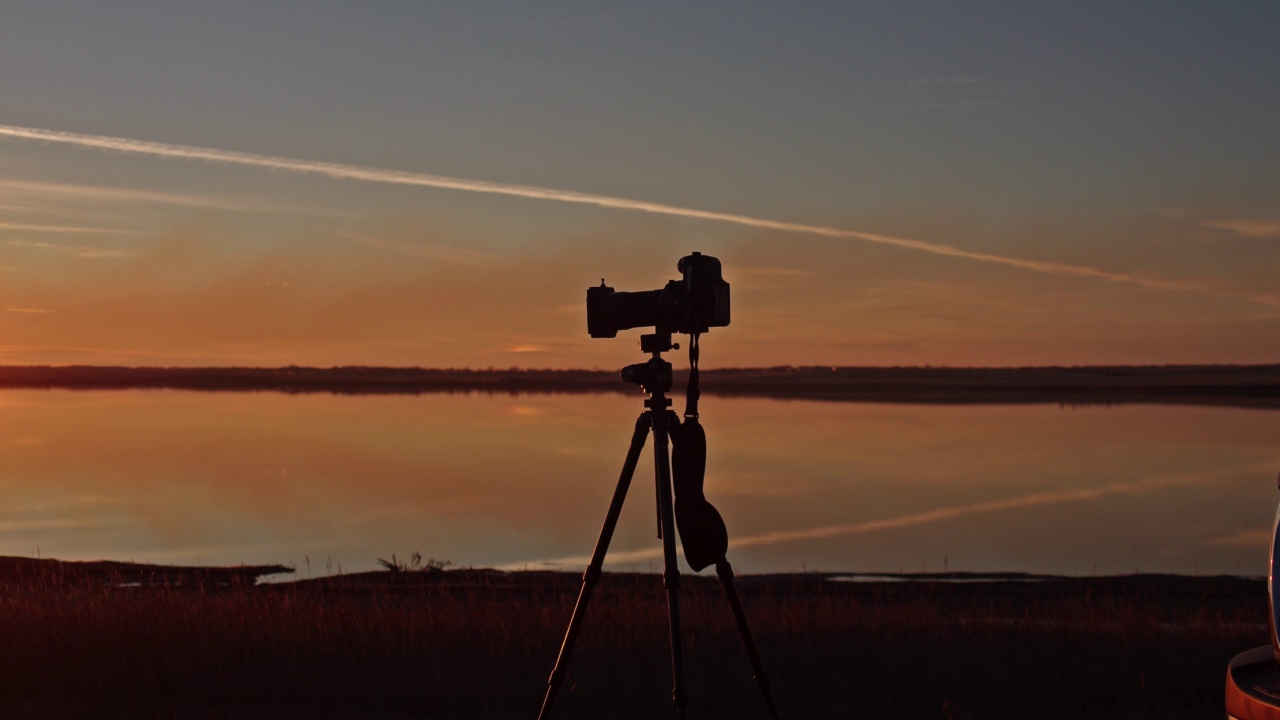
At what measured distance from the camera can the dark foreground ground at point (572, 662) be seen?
548 centimetres

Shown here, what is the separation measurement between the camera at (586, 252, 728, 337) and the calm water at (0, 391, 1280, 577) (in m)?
12.1

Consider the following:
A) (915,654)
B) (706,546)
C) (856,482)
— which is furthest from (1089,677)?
(856,482)

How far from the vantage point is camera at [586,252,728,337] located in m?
4.24

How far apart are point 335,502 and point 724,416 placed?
57.3 m

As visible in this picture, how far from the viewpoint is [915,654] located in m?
6.36

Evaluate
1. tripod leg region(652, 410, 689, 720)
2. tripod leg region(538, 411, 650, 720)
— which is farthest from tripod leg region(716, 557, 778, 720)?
tripod leg region(538, 411, 650, 720)

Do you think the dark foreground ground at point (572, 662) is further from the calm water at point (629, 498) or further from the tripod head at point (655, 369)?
the calm water at point (629, 498)

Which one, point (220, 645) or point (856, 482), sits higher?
point (220, 645)

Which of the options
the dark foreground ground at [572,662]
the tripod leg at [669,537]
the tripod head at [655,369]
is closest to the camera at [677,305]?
the tripod head at [655,369]

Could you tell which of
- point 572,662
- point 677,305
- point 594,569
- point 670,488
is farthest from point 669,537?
point 572,662

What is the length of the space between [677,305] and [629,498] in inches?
1004

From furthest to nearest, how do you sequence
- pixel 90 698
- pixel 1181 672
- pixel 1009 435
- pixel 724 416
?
pixel 724 416 < pixel 1009 435 < pixel 1181 672 < pixel 90 698

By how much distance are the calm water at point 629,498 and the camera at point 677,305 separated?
39.7 feet

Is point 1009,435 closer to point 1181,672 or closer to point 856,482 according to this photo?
point 856,482
